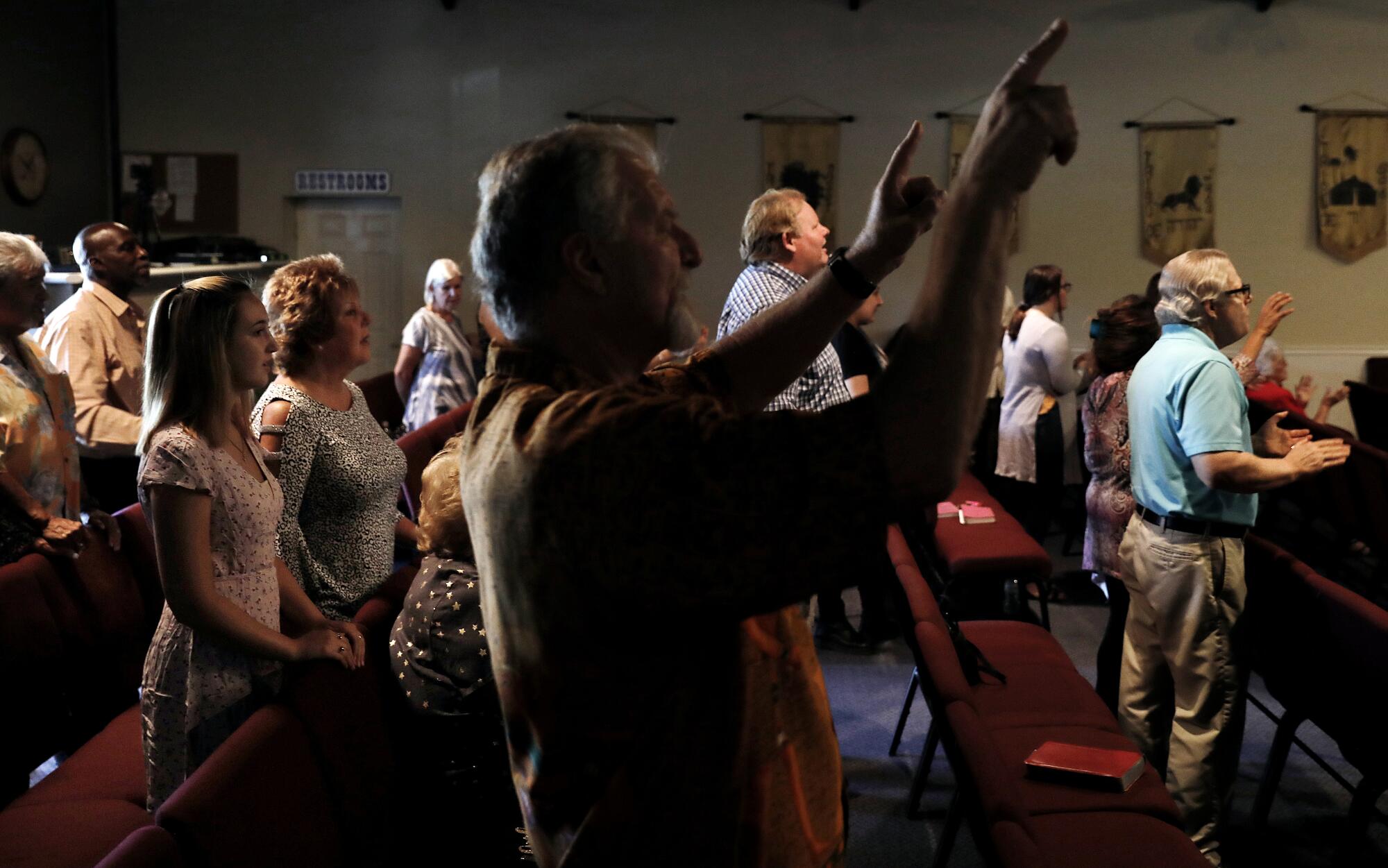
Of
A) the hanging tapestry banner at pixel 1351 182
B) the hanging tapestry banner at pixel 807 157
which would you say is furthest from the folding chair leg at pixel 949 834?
the hanging tapestry banner at pixel 1351 182

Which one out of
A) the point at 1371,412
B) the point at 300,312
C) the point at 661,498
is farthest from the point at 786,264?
the point at 1371,412

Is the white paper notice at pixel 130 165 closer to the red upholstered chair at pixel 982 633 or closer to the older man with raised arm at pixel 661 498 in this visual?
the red upholstered chair at pixel 982 633

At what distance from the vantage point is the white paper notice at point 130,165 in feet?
31.0

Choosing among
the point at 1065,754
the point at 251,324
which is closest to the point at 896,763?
the point at 1065,754

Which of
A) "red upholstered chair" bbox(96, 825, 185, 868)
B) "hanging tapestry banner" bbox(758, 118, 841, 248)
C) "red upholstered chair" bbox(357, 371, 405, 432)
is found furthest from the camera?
Answer: "hanging tapestry banner" bbox(758, 118, 841, 248)

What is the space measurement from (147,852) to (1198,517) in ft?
8.86

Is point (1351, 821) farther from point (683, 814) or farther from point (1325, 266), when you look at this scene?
point (1325, 266)

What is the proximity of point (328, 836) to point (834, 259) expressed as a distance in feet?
4.42

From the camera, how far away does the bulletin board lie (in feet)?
31.0

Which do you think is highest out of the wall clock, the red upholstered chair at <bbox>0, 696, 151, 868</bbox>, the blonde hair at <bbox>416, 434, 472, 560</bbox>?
the wall clock

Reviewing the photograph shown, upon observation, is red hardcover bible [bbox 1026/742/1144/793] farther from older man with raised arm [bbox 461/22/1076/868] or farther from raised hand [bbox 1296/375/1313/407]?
raised hand [bbox 1296/375/1313/407]

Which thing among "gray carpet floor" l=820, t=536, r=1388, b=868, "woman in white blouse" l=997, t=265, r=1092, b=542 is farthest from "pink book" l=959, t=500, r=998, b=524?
"woman in white blouse" l=997, t=265, r=1092, b=542

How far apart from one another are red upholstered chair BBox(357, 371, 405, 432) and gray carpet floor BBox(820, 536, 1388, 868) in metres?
3.88

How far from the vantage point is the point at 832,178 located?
9.32m
